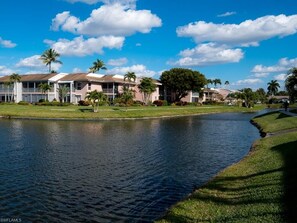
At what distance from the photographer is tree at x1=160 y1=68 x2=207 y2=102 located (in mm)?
119688

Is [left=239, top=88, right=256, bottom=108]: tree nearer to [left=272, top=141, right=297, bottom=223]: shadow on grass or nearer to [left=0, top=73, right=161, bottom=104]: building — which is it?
[left=0, top=73, right=161, bottom=104]: building

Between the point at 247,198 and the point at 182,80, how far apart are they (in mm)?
108322

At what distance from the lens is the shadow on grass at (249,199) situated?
10367 mm

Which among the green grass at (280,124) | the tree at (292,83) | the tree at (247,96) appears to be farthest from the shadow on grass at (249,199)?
the tree at (247,96)

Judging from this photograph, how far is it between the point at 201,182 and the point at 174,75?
10448 centimetres

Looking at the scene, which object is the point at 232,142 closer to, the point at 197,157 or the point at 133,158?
the point at 197,157

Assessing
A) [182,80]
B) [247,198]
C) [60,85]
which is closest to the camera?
[247,198]

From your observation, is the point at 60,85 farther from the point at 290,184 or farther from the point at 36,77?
the point at 290,184

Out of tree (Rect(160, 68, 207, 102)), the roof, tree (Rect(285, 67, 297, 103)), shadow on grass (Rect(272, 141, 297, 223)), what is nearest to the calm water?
shadow on grass (Rect(272, 141, 297, 223))

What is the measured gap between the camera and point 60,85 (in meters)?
97.9

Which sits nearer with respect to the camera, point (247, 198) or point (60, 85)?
point (247, 198)

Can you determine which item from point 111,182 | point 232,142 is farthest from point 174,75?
point 111,182

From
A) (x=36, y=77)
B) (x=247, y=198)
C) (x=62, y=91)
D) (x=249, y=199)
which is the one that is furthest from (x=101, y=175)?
(x=36, y=77)

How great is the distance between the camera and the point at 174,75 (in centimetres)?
12094
